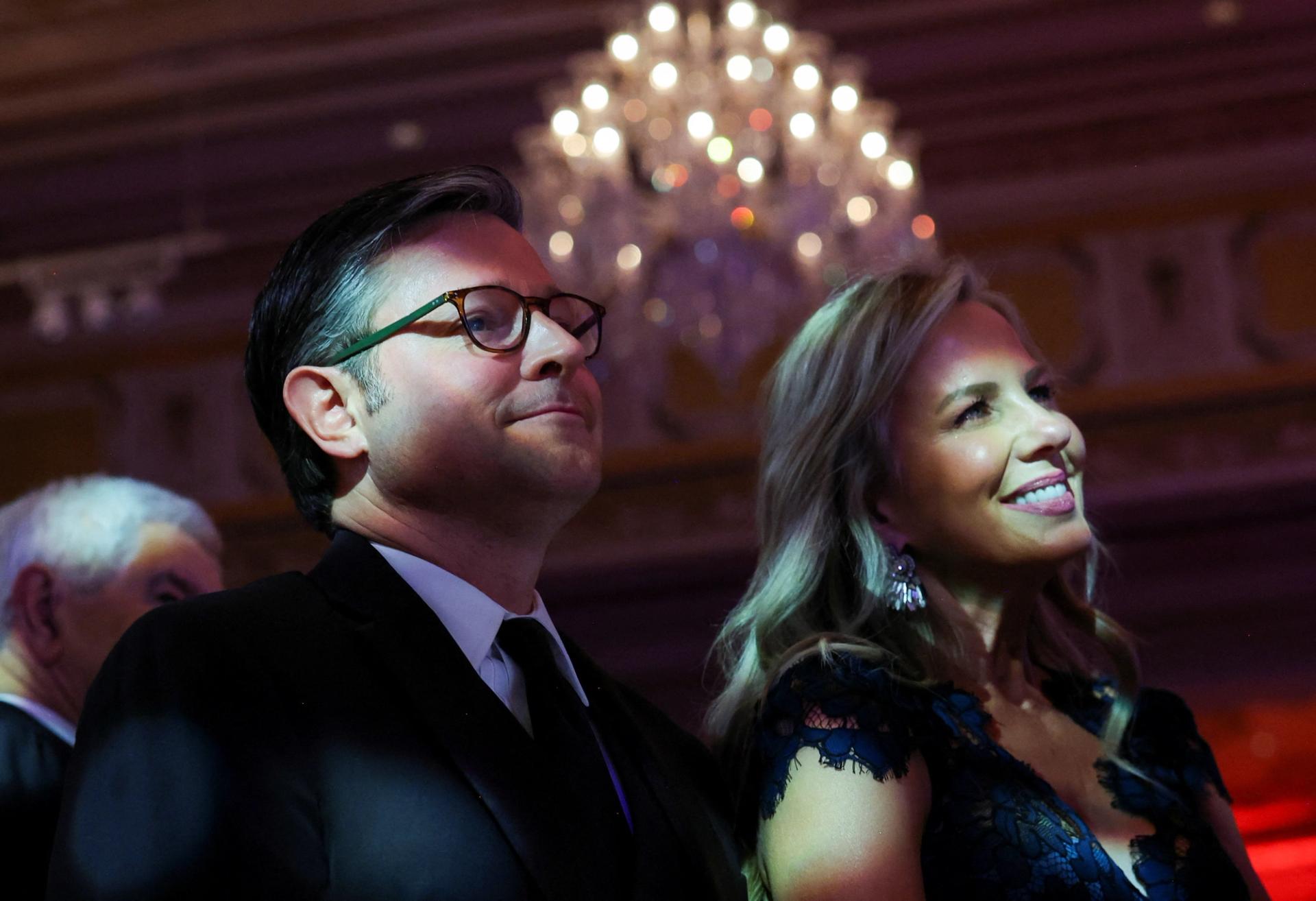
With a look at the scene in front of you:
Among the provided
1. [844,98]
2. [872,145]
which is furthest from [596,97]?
[872,145]

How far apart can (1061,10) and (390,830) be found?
6.19m

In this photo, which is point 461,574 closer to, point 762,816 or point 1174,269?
point 762,816

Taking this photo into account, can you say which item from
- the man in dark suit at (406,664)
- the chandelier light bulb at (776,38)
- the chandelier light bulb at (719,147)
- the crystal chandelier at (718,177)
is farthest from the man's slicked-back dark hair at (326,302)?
the chandelier light bulb at (776,38)

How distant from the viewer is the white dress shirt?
5.20ft

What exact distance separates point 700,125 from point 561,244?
2.80ft

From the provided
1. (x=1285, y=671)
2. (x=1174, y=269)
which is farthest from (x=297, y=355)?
(x=1174, y=269)

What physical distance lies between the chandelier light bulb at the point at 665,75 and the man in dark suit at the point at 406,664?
12.7 ft

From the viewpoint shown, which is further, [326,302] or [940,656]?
[940,656]

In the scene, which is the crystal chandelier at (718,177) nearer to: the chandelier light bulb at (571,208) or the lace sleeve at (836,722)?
the chandelier light bulb at (571,208)

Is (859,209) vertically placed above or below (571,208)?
below

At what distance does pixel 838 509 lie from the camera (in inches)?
83.4

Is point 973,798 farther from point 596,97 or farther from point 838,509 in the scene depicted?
point 596,97

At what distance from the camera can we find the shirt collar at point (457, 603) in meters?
1.59

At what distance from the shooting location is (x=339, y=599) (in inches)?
61.8
